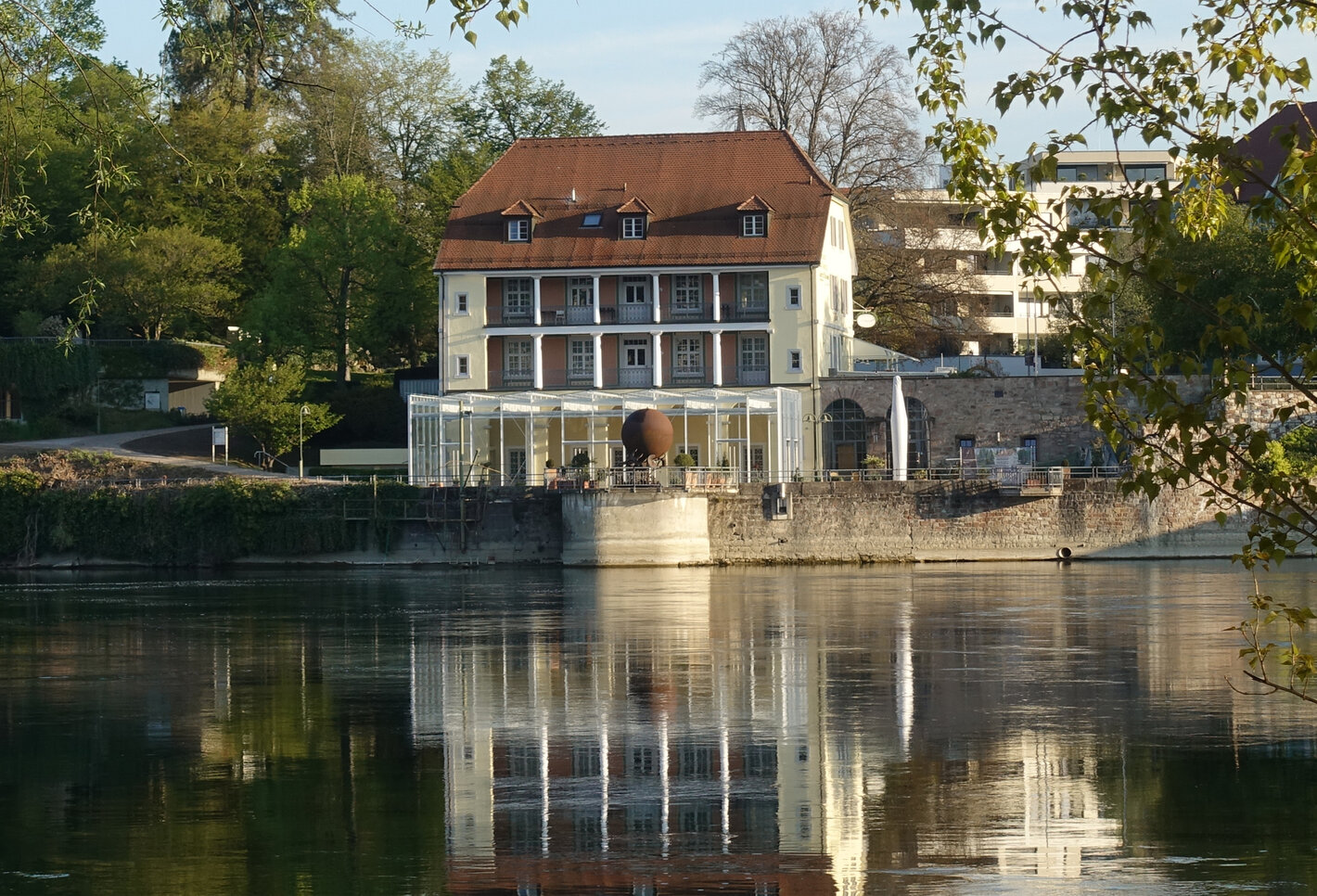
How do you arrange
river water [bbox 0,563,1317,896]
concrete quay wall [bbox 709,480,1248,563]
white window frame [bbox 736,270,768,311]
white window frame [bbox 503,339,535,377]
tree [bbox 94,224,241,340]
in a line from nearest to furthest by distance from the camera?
river water [bbox 0,563,1317,896]
concrete quay wall [bbox 709,480,1248,563]
white window frame [bbox 736,270,768,311]
white window frame [bbox 503,339,535,377]
tree [bbox 94,224,241,340]

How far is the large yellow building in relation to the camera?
212ft

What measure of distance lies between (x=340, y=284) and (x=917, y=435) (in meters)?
25.6

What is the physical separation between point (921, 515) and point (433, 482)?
15.9 m

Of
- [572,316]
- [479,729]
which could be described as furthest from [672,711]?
[572,316]

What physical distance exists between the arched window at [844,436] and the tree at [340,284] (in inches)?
764

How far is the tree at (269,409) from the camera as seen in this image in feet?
216

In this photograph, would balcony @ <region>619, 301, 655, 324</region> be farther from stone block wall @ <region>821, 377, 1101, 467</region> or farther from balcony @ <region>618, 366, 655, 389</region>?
stone block wall @ <region>821, 377, 1101, 467</region>

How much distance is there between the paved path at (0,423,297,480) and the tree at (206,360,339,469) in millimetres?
1572

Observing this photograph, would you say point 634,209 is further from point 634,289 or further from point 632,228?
point 634,289

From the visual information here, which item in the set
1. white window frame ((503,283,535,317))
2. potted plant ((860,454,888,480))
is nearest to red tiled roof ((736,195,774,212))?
white window frame ((503,283,535,317))

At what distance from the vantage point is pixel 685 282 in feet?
217

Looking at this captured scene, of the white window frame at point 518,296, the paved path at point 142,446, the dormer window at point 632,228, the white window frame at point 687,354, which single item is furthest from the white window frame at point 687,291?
the paved path at point 142,446

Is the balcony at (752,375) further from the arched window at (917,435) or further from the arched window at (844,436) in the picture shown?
the arched window at (917,435)

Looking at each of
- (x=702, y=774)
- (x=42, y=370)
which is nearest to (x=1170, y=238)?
(x=702, y=774)
